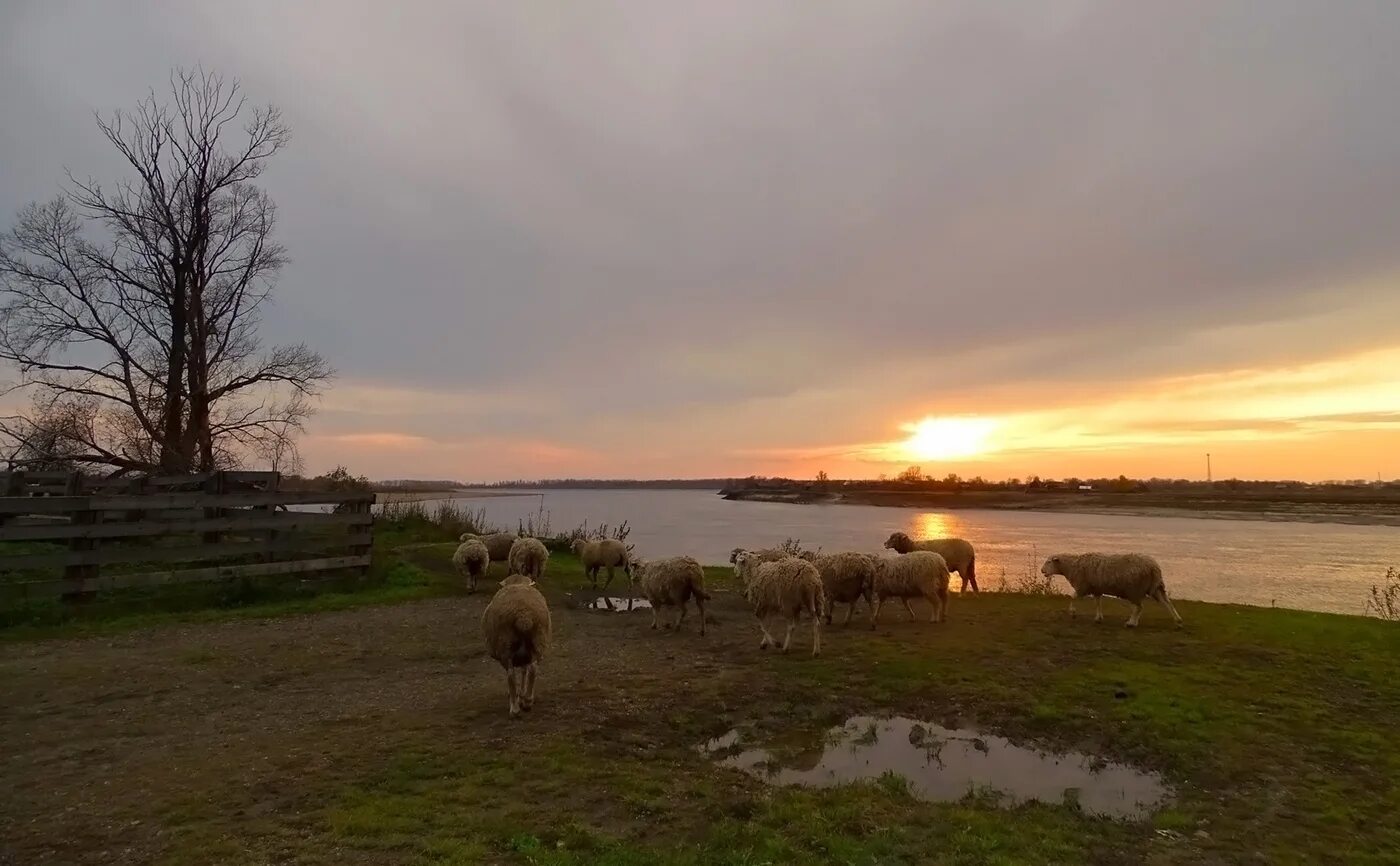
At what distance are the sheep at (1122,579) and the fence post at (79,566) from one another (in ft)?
59.4

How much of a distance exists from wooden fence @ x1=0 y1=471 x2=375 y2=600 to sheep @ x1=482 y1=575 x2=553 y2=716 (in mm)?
9013

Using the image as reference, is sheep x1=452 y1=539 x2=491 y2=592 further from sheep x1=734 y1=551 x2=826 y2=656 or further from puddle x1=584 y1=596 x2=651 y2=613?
sheep x1=734 y1=551 x2=826 y2=656

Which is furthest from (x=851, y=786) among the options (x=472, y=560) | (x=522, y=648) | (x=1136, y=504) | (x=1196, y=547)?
(x=1136, y=504)

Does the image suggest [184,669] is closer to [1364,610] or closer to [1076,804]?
[1076,804]

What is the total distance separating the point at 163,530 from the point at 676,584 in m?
10.1

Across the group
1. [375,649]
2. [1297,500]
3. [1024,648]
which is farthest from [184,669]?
[1297,500]

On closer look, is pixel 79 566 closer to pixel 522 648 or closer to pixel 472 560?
pixel 472 560

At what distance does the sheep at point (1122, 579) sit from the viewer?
12.4m

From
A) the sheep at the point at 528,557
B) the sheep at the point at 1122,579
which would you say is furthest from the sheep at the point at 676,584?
the sheep at the point at 1122,579

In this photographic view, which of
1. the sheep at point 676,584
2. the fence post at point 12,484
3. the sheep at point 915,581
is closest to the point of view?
the sheep at point 676,584

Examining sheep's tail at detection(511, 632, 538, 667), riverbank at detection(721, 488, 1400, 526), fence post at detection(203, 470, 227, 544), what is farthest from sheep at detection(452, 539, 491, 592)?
riverbank at detection(721, 488, 1400, 526)

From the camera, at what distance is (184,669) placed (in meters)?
9.53

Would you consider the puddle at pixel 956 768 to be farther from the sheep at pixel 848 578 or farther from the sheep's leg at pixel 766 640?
the sheep at pixel 848 578

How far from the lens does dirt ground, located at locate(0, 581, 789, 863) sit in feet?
17.9
